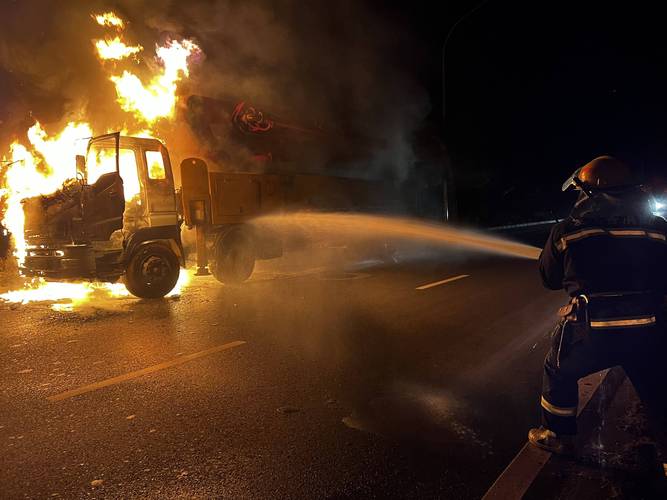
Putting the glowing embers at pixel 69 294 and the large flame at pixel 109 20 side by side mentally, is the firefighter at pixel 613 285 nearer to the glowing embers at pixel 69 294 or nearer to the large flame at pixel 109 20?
the glowing embers at pixel 69 294

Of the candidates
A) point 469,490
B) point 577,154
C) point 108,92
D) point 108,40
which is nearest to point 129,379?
point 469,490

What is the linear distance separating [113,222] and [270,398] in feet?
17.5

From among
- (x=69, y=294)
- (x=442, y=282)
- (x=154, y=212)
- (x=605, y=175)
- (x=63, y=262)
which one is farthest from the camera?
(x=442, y=282)

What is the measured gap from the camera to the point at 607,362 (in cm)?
285

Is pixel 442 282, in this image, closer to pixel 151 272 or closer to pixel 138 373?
pixel 151 272

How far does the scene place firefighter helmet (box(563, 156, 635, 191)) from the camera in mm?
2857

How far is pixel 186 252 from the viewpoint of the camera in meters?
10.3

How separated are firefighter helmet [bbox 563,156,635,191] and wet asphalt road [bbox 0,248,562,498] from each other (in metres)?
1.69

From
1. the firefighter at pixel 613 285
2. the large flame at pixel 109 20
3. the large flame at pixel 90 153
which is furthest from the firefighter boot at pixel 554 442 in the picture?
the large flame at pixel 109 20

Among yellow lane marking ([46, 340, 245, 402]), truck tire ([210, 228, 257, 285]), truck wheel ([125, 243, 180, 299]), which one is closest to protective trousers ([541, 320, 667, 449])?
yellow lane marking ([46, 340, 245, 402])

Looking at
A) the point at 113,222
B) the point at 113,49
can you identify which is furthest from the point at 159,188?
the point at 113,49

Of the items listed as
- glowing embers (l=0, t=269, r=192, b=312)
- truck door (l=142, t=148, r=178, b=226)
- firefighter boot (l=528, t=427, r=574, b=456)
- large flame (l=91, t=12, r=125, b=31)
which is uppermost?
large flame (l=91, t=12, r=125, b=31)

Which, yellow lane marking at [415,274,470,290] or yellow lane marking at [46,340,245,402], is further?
yellow lane marking at [415,274,470,290]

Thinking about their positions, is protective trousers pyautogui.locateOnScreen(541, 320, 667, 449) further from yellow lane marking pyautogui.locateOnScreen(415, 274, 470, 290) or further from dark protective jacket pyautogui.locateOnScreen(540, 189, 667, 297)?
yellow lane marking pyautogui.locateOnScreen(415, 274, 470, 290)
